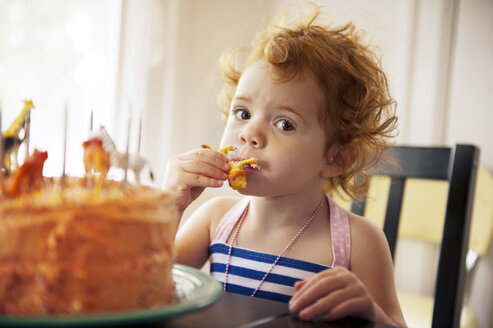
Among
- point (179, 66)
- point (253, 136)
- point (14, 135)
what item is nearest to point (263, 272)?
point (253, 136)

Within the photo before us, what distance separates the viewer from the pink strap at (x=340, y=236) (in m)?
1.09

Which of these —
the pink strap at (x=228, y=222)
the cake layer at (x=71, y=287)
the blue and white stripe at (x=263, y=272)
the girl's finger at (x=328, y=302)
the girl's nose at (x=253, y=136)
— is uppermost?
the girl's nose at (x=253, y=136)

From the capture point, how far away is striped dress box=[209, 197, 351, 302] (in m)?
1.08

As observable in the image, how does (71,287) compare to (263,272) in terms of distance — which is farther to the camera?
(263,272)

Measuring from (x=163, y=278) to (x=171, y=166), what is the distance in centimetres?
57

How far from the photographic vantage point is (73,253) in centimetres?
50

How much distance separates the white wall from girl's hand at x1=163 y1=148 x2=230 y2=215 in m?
1.25

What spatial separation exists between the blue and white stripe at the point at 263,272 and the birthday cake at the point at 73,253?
1.89 feet

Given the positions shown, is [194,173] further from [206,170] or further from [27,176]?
[27,176]

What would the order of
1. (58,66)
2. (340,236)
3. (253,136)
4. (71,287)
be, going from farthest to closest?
(58,66) → (340,236) → (253,136) → (71,287)

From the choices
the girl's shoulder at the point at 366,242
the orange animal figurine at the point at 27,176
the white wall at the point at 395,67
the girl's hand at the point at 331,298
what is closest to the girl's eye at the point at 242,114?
the girl's shoulder at the point at 366,242

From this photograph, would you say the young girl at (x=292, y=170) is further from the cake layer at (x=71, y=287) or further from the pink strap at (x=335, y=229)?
the cake layer at (x=71, y=287)

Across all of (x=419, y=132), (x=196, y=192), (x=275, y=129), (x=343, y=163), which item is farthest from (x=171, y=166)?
(x=419, y=132)

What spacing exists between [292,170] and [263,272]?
23cm
